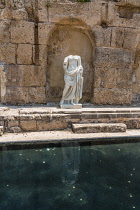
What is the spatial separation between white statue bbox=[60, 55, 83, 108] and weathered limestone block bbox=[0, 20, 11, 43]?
6.78 feet

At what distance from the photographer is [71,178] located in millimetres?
3664

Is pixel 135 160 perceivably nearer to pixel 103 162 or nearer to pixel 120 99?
pixel 103 162

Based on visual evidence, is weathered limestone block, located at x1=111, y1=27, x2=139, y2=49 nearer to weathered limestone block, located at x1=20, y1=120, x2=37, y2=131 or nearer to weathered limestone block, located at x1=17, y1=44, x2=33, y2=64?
weathered limestone block, located at x1=17, y1=44, x2=33, y2=64

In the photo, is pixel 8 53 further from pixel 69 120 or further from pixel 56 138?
pixel 56 138

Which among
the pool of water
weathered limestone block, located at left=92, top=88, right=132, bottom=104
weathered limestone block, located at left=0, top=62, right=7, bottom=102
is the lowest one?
the pool of water

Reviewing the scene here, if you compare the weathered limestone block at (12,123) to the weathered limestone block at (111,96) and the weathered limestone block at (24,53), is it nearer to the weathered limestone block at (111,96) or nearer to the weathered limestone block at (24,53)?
the weathered limestone block at (24,53)

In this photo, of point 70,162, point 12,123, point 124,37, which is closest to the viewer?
point 70,162

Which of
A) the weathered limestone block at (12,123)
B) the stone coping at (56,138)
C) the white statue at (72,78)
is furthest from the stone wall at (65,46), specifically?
the stone coping at (56,138)

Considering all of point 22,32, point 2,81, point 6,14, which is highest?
point 6,14

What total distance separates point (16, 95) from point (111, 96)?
3518 millimetres

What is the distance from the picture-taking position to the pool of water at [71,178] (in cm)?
302

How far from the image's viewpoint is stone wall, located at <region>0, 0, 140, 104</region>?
641 cm

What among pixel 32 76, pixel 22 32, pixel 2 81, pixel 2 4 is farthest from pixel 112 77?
pixel 2 4

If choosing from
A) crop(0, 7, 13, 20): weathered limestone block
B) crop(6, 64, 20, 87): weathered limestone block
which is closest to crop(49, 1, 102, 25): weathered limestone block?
crop(0, 7, 13, 20): weathered limestone block
